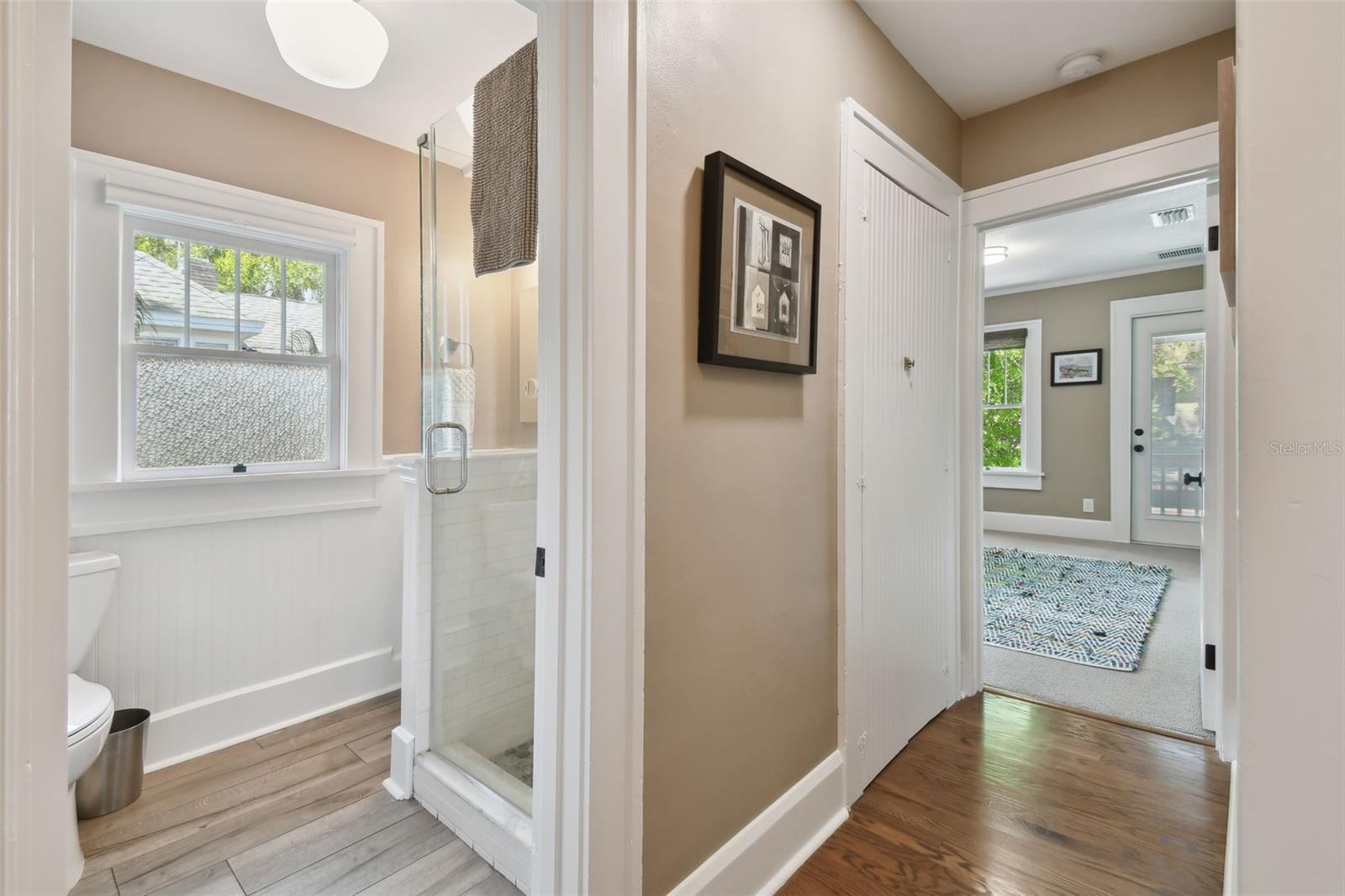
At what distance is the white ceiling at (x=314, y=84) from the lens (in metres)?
1.86

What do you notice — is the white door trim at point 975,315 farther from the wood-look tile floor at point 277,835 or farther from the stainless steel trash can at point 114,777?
the stainless steel trash can at point 114,777

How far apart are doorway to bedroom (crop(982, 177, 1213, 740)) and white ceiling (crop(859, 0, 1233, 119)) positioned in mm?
1287

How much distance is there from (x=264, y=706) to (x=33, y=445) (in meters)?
2.28

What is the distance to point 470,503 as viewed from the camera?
75.7 inches

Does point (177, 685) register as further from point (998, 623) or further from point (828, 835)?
point (998, 623)

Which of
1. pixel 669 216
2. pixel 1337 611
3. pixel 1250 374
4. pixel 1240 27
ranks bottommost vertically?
pixel 1337 611

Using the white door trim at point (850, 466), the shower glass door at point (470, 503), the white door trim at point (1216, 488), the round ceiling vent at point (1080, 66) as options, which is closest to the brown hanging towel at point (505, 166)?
the shower glass door at point (470, 503)

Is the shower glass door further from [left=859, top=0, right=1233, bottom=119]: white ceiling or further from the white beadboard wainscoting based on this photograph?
[left=859, top=0, right=1233, bottom=119]: white ceiling

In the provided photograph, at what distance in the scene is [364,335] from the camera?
8.68ft

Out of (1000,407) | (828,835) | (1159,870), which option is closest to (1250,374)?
(828,835)

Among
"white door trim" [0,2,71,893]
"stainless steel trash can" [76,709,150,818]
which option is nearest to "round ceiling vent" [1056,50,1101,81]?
"white door trim" [0,2,71,893]

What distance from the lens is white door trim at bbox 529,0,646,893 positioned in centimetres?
109

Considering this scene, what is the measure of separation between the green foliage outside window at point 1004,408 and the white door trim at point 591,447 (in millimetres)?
5989

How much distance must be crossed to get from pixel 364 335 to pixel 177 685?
151 cm
